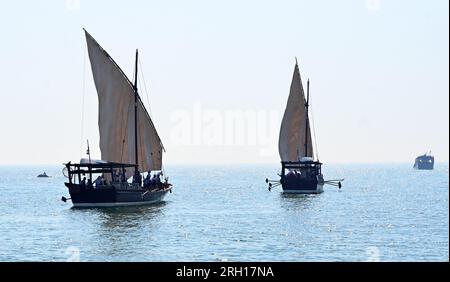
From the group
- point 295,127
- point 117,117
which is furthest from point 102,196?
point 295,127

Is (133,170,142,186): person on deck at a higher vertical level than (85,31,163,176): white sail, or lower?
lower

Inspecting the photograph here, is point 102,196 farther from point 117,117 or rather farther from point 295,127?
point 295,127

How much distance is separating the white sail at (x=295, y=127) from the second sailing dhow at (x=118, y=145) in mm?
26778

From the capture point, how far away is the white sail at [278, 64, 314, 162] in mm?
106688

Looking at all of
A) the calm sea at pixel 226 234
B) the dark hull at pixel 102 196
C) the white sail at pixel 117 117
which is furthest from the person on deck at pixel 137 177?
the calm sea at pixel 226 234

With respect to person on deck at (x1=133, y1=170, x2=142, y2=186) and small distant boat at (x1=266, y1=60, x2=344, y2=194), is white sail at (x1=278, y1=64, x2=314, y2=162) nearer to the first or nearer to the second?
small distant boat at (x1=266, y1=60, x2=344, y2=194)

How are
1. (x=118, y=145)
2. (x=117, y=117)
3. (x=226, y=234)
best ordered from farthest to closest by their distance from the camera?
(x=118, y=145) → (x=117, y=117) → (x=226, y=234)

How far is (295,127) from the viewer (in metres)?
107

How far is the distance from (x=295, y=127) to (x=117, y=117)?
33.2 metres

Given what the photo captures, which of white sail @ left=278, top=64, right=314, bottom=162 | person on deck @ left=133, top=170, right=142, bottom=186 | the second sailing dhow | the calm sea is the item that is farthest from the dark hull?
white sail @ left=278, top=64, right=314, bottom=162

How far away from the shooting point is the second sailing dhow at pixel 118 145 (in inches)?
2982

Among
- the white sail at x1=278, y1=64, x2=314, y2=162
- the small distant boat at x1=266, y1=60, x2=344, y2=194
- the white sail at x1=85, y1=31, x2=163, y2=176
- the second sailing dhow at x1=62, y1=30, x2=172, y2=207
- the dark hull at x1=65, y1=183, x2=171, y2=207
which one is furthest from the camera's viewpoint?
the white sail at x1=278, y1=64, x2=314, y2=162
